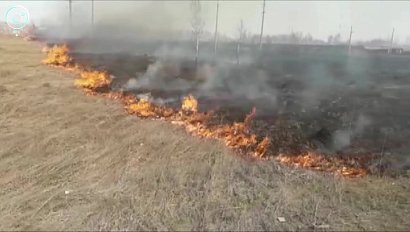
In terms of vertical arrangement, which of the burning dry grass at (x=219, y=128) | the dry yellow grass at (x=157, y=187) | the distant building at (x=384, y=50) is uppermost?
the distant building at (x=384, y=50)

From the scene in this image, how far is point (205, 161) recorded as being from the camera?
27.2 feet

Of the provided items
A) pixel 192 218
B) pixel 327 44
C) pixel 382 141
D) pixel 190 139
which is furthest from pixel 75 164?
pixel 327 44

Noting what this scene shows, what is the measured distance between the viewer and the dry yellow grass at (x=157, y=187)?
635 cm

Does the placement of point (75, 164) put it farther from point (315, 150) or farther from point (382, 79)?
point (382, 79)

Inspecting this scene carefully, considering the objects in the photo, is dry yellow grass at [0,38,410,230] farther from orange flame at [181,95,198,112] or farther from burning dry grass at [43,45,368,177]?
orange flame at [181,95,198,112]

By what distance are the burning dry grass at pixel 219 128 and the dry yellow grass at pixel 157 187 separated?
1.25 feet

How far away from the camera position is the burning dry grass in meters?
8.16

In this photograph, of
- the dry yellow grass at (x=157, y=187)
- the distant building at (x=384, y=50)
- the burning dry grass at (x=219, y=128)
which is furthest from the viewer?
the distant building at (x=384, y=50)

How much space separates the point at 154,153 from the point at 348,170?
3.90 metres

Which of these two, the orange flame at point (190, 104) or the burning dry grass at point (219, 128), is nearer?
the burning dry grass at point (219, 128)

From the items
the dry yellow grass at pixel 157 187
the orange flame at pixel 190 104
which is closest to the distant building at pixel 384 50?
the orange flame at pixel 190 104

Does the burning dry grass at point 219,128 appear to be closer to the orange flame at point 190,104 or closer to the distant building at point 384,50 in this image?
the orange flame at point 190,104

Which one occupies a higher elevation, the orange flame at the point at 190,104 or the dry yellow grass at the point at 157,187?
the orange flame at the point at 190,104

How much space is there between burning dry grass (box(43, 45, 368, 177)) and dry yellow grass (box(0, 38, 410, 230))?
38cm
